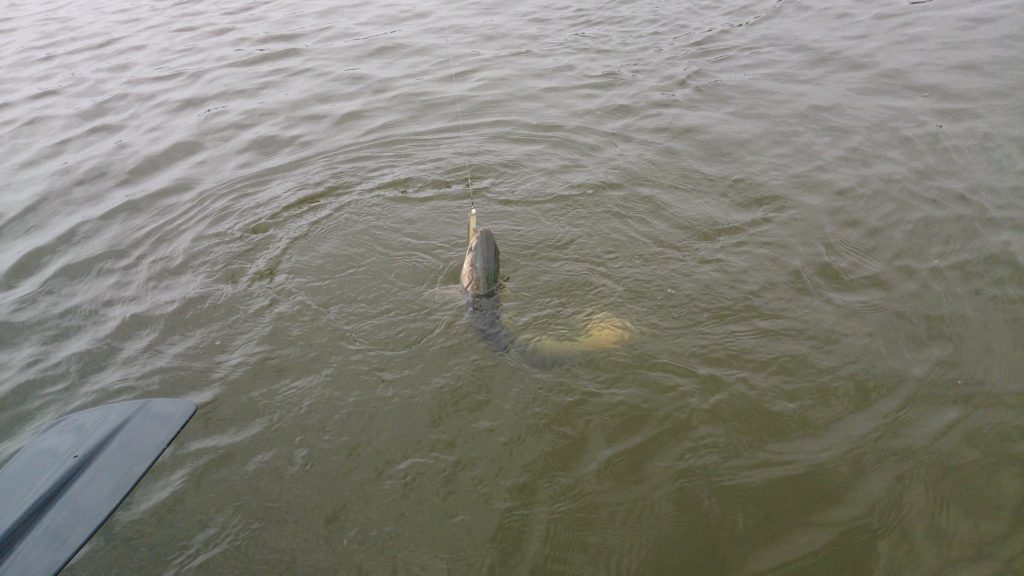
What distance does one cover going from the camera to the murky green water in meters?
3.58

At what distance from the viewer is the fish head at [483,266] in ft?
16.7

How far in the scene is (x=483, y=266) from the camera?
5094 millimetres

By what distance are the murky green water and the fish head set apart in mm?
237

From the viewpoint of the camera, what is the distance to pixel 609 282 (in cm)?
530

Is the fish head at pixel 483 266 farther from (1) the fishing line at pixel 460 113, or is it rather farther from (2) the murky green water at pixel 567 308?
(1) the fishing line at pixel 460 113

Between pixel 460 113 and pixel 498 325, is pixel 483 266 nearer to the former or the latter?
pixel 498 325

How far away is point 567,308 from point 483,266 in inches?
30.3

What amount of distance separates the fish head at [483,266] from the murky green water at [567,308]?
237 mm

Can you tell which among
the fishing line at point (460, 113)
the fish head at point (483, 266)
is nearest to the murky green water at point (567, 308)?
the fishing line at point (460, 113)

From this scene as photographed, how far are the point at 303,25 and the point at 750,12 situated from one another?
9124 millimetres

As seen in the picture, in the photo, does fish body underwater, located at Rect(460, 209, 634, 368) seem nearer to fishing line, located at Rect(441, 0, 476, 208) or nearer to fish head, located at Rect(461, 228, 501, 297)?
fish head, located at Rect(461, 228, 501, 297)

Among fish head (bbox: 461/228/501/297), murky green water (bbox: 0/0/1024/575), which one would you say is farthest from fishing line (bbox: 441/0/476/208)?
fish head (bbox: 461/228/501/297)

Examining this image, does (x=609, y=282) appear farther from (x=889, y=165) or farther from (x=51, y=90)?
(x=51, y=90)

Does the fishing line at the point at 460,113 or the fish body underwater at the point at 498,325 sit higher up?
the fishing line at the point at 460,113
